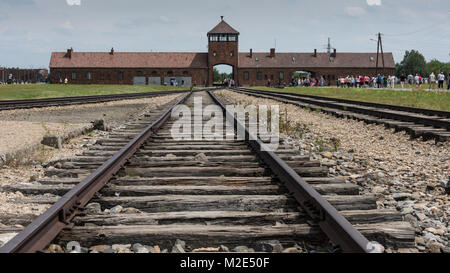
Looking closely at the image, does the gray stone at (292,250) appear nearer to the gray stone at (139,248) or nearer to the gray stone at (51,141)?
the gray stone at (139,248)

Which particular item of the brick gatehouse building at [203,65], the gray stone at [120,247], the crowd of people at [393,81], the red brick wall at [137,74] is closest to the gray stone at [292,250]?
the gray stone at [120,247]

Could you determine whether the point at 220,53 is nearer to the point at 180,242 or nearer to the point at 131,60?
the point at 131,60

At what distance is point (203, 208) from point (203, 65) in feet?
257

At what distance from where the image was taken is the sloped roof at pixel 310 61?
84625 mm

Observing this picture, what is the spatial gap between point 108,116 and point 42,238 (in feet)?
36.1

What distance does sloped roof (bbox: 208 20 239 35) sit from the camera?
80812 mm

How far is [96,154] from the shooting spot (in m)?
5.98

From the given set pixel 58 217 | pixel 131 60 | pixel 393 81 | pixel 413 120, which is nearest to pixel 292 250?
pixel 58 217

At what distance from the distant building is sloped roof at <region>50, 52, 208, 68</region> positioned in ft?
32.0

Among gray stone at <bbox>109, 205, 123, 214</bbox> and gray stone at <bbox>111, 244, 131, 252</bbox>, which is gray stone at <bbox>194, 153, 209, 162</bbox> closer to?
gray stone at <bbox>109, 205, 123, 214</bbox>

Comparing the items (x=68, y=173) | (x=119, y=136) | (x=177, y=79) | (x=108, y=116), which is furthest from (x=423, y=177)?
(x=177, y=79)

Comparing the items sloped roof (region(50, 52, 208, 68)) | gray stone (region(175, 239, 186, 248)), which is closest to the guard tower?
sloped roof (region(50, 52, 208, 68))
